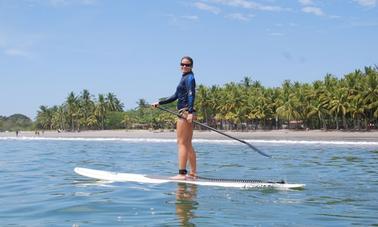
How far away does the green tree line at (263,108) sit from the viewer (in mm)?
76312

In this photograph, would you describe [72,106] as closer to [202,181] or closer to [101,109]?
[101,109]

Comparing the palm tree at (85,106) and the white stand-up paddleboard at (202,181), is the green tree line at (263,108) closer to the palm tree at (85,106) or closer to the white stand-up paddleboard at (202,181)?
the palm tree at (85,106)

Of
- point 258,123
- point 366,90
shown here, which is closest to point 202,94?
point 258,123

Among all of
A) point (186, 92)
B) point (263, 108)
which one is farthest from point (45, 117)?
point (186, 92)

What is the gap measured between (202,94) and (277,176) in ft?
307

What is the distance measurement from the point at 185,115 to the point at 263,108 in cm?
8757

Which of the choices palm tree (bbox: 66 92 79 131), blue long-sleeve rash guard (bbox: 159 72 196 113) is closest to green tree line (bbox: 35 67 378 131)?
palm tree (bbox: 66 92 79 131)

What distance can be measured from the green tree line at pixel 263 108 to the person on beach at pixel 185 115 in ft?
224

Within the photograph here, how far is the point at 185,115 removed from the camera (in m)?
9.34

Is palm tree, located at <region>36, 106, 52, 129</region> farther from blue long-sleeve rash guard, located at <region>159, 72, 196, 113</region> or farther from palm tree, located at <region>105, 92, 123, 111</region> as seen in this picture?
blue long-sleeve rash guard, located at <region>159, 72, 196, 113</region>

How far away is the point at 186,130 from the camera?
30.7 ft

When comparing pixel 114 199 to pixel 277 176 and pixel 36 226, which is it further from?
pixel 277 176

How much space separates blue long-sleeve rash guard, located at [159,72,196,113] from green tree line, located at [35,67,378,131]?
6820 cm

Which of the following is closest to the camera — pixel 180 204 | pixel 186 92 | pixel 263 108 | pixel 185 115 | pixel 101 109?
pixel 180 204
